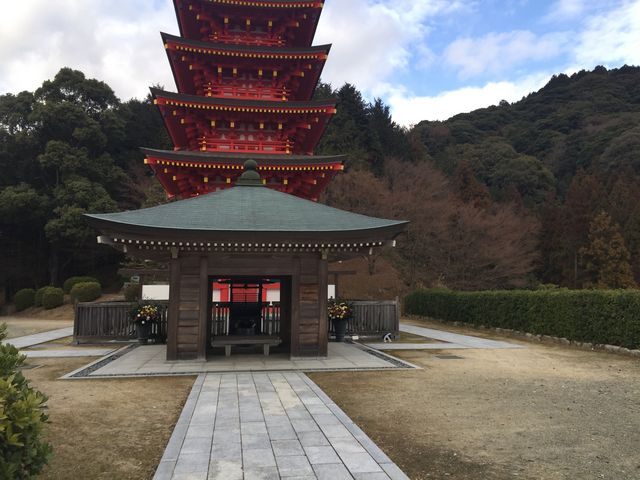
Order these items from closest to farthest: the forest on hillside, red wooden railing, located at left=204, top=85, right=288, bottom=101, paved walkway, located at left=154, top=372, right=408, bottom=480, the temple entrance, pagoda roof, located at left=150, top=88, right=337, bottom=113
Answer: paved walkway, located at left=154, top=372, right=408, bottom=480, the temple entrance, pagoda roof, located at left=150, top=88, right=337, bottom=113, red wooden railing, located at left=204, top=85, right=288, bottom=101, the forest on hillside

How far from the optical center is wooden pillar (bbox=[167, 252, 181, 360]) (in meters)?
10.8

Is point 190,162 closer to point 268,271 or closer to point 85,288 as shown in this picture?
point 268,271

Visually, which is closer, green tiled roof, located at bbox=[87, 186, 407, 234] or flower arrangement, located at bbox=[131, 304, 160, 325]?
green tiled roof, located at bbox=[87, 186, 407, 234]

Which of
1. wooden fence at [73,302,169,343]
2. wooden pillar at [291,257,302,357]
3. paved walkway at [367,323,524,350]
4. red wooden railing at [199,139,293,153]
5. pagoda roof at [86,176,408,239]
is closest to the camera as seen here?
pagoda roof at [86,176,408,239]

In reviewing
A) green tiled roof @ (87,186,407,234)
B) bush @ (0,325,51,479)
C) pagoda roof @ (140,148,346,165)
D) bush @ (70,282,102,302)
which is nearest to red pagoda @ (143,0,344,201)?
pagoda roof @ (140,148,346,165)

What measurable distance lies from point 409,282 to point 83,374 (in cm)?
2989

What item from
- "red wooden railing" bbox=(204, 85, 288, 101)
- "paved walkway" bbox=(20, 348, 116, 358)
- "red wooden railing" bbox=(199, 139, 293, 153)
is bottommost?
"paved walkway" bbox=(20, 348, 116, 358)

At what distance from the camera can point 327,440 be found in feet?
17.6

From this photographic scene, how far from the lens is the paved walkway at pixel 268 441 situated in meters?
4.43

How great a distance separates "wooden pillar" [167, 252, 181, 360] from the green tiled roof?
1.06 metres

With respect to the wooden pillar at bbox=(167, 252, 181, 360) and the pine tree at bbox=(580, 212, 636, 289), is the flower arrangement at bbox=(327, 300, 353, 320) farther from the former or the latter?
the pine tree at bbox=(580, 212, 636, 289)

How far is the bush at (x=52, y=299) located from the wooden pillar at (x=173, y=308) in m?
24.6

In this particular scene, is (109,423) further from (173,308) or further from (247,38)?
(247,38)

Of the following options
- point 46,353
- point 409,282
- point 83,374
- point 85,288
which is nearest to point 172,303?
point 83,374
